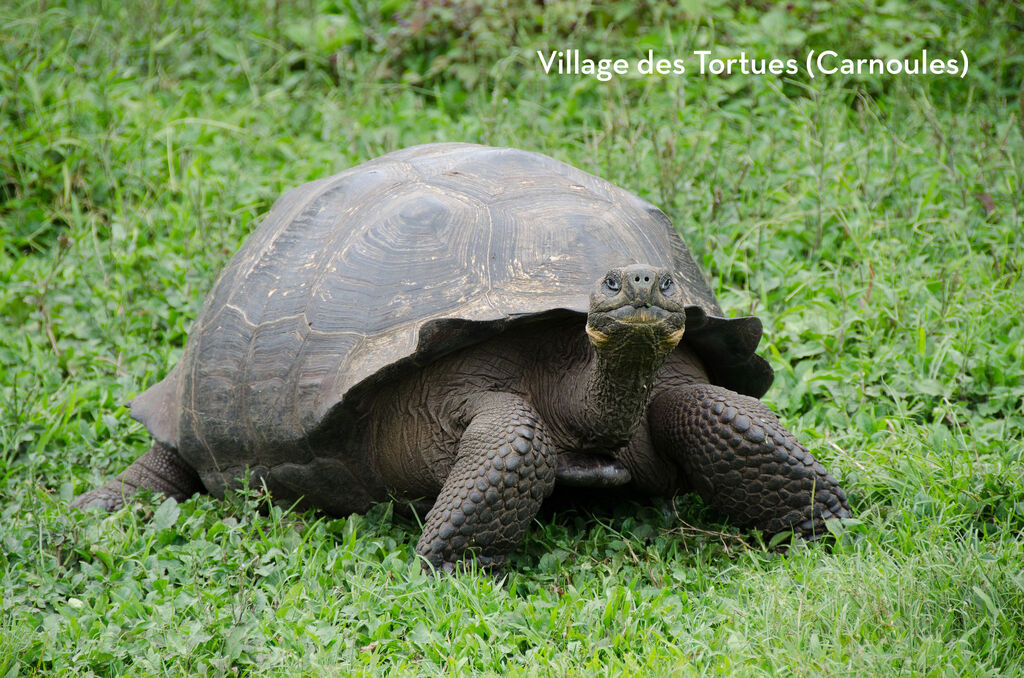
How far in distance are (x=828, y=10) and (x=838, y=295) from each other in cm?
269

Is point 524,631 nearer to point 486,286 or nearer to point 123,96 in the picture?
point 486,286

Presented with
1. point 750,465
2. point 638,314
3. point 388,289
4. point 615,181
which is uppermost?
point 638,314

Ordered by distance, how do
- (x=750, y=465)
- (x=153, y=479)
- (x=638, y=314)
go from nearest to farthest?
(x=638, y=314) < (x=750, y=465) < (x=153, y=479)

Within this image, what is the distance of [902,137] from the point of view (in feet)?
19.1

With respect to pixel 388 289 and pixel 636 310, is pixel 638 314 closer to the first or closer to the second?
pixel 636 310

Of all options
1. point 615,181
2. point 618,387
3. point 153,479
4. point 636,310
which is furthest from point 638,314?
point 615,181

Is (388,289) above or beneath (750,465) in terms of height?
above

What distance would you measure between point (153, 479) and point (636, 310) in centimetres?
215

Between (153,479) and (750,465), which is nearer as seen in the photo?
(750,465)

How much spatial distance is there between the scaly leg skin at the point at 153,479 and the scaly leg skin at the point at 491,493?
52.6 inches

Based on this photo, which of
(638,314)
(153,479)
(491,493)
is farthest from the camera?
(153,479)

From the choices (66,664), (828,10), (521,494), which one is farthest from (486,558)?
(828,10)

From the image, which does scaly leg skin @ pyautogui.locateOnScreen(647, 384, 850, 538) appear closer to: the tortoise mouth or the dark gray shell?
the dark gray shell

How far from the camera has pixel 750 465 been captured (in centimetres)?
324
